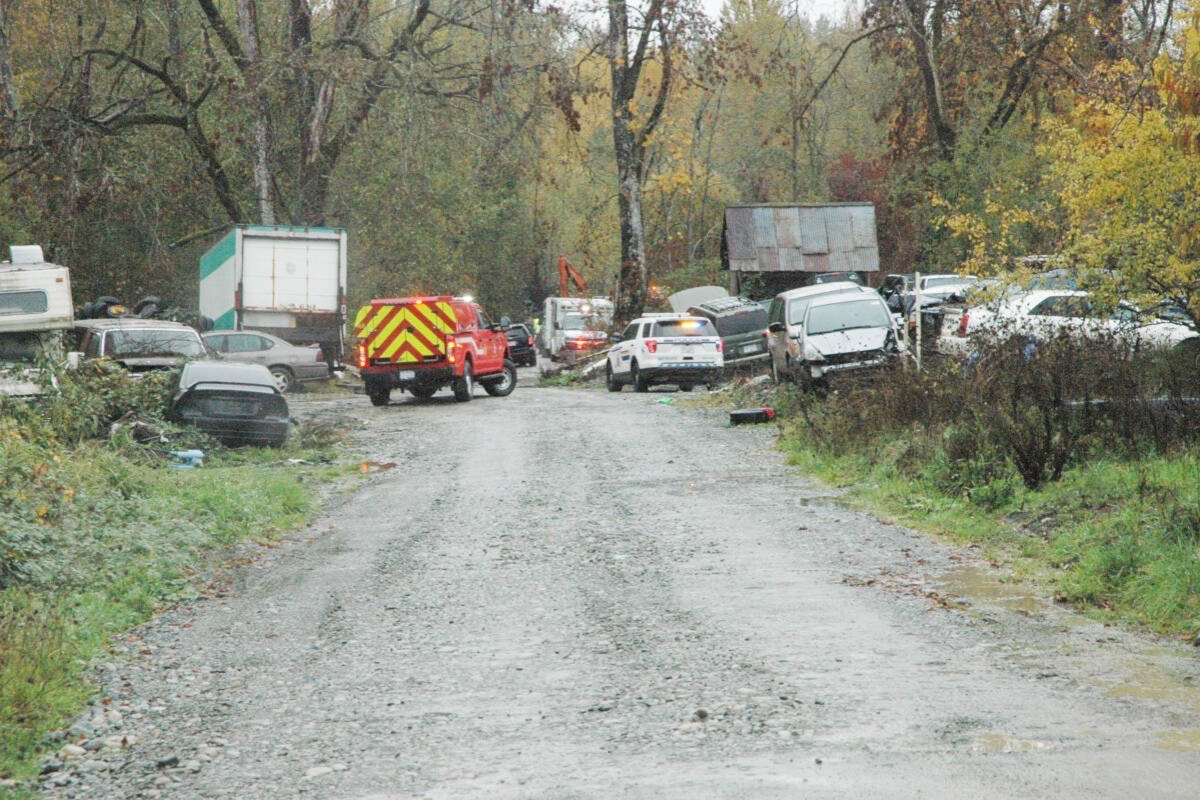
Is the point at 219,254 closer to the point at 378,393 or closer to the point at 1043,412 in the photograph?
the point at 378,393

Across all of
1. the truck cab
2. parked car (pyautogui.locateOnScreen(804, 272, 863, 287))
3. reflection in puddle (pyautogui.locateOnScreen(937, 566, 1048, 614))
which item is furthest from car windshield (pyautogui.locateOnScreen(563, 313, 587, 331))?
reflection in puddle (pyautogui.locateOnScreen(937, 566, 1048, 614))

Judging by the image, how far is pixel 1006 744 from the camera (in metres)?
5.81

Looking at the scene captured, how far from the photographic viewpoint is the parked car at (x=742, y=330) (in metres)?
34.3

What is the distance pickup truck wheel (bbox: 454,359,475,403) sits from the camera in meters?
28.6

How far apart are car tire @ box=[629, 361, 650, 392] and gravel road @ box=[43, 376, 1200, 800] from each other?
18.6 meters

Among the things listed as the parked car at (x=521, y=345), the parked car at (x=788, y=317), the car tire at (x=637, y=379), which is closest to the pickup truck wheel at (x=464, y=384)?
the car tire at (x=637, y=379)

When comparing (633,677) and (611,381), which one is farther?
(611,381)

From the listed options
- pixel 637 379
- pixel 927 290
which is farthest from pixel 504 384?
pixel 927 290

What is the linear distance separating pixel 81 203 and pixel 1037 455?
24966 millimetres

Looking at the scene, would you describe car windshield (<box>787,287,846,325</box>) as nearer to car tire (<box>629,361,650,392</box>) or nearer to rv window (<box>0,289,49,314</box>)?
car tire (<box>629,361,650,392</box>)

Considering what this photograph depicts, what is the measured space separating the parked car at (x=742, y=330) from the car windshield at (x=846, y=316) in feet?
32.8

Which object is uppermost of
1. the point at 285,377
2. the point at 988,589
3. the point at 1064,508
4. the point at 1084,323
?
the point at 1084,323

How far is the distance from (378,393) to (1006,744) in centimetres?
2338

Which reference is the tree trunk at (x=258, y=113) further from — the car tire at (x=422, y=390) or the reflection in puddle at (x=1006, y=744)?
the reflection in puddle at (x=1006, y=744)
